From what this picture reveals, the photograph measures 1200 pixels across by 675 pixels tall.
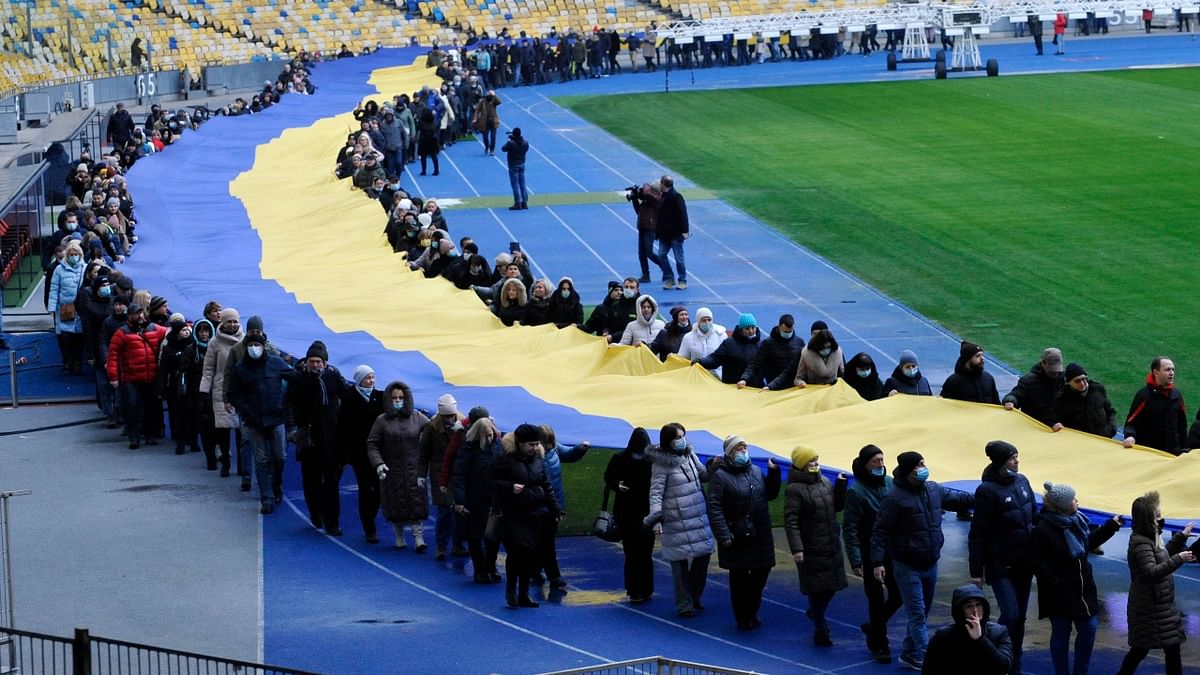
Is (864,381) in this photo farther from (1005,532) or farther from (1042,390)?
(1005,532)

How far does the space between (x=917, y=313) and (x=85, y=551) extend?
11.2 meters

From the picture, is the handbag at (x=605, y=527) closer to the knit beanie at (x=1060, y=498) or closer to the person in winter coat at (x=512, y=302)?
the knit beanie at (x=1060, y=498)

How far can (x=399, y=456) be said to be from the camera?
14078mm

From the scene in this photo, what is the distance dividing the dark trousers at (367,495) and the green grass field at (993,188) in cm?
719

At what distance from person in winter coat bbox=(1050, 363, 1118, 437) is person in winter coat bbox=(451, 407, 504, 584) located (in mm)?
3942

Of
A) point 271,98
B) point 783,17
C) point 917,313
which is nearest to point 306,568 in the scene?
point 917,313

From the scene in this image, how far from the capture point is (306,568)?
551 inches

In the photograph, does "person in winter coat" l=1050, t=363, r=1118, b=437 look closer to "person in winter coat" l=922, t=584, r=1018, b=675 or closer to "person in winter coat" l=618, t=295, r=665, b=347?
"person in winter coat" l=618, t=295, r=665, b=347

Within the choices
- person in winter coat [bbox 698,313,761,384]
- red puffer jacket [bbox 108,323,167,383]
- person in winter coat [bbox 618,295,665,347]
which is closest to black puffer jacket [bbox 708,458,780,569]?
person in winter coat [bbox 698,313,761,384]

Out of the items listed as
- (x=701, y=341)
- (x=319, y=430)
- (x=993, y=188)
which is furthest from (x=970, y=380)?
(x=993, y=188)

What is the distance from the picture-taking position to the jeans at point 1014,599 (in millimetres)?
11344

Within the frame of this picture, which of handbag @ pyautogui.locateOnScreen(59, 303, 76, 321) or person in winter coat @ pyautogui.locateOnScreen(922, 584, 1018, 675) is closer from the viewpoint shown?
person in winter coat @ pyautogui.locateOnScreen(922, 584, 1018, 675)

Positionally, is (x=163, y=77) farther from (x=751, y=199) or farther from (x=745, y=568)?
(x=745, y=568)

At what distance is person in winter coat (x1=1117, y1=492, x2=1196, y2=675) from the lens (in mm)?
10797
